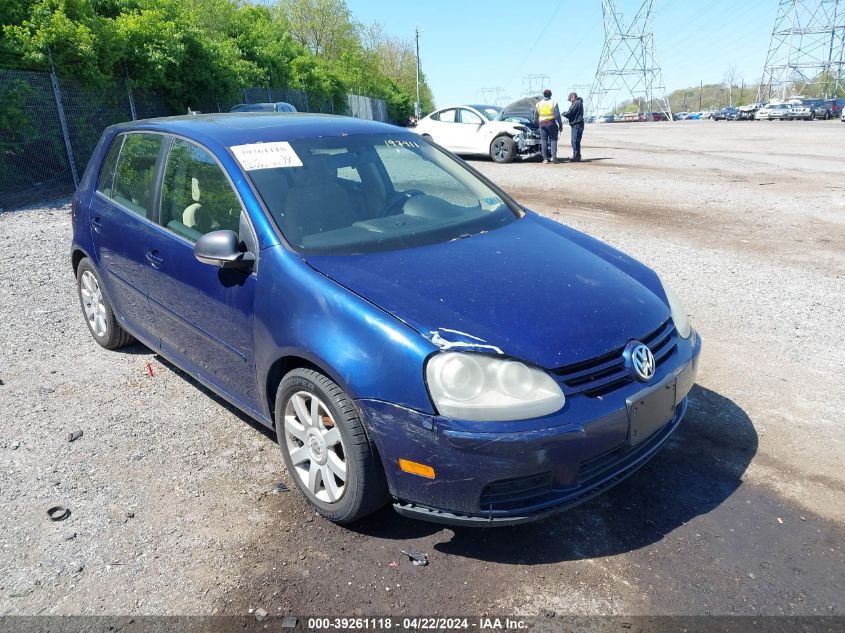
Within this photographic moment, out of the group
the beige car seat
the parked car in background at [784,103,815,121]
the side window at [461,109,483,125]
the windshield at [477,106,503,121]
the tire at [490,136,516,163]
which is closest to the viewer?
the beige car seat

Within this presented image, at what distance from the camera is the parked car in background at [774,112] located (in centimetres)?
5219

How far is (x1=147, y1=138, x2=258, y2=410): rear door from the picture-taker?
3.21 metres

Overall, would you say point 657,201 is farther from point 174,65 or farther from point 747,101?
point 747,101

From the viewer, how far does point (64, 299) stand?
6.30m

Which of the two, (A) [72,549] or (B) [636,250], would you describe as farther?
(B) [636,250]

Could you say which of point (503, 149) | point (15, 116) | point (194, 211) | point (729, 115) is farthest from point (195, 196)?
point (729, 115)

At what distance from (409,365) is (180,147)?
223cm

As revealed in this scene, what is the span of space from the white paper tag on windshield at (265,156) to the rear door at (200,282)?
14cm

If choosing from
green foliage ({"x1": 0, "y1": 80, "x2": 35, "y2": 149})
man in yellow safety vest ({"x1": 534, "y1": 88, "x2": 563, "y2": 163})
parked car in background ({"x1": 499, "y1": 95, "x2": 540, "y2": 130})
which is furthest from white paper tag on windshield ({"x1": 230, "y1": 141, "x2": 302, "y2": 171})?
parked car in background ({"x1": 499, "y1": 95, "x2": 540, "y2": 130})

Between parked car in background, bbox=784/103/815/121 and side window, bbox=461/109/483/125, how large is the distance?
43.7m

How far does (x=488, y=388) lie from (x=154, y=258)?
231 cm

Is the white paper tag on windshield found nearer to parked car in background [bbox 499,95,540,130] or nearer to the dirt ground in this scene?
Result: the dirt ground

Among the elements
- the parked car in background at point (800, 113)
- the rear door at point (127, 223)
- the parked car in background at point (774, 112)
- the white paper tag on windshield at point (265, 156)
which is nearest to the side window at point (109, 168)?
the rear door at point (127, 223)

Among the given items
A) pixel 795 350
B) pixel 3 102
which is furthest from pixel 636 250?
pixel 3 102
